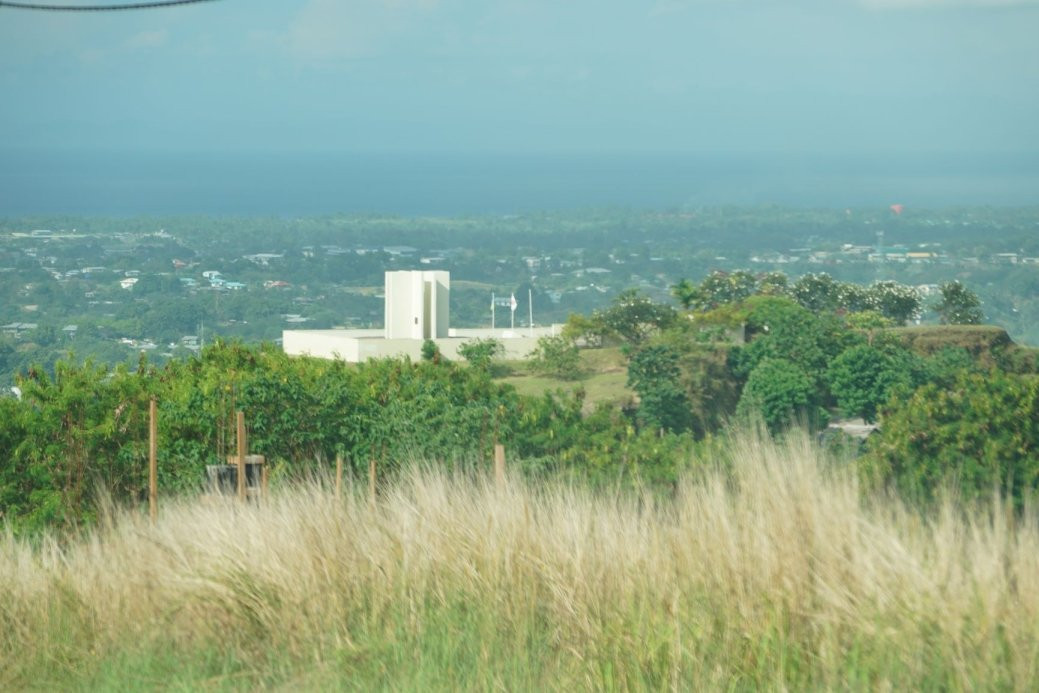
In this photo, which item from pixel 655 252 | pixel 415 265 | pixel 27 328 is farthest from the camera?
pixel 655 252

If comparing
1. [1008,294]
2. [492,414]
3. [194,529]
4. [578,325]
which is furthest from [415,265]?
[194,529]

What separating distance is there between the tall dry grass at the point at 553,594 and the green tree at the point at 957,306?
192 ft

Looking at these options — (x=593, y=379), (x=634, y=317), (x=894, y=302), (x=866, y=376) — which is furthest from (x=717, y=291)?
(x=866, y=376)

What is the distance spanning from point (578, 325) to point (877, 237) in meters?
74.9

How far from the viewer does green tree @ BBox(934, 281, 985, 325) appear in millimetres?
60688

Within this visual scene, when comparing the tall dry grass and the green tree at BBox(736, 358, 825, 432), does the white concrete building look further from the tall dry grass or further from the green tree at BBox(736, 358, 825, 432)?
the tall dry grass

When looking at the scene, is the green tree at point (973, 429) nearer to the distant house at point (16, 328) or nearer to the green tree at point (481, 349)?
the green tree at point (481, 349)

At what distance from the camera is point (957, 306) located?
2427 inches

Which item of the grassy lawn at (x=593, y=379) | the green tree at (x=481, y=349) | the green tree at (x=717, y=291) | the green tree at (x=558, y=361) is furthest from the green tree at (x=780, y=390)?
the green tree at (x=717, y=291)

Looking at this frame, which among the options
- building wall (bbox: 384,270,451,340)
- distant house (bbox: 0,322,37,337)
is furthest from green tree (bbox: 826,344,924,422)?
distant house (bbox: 0,322,37,337)

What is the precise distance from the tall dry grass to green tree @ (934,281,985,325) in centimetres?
5844

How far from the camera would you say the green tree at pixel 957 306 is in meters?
60.7

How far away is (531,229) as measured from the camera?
508 feet

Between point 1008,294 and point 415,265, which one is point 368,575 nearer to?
point 1008,294
